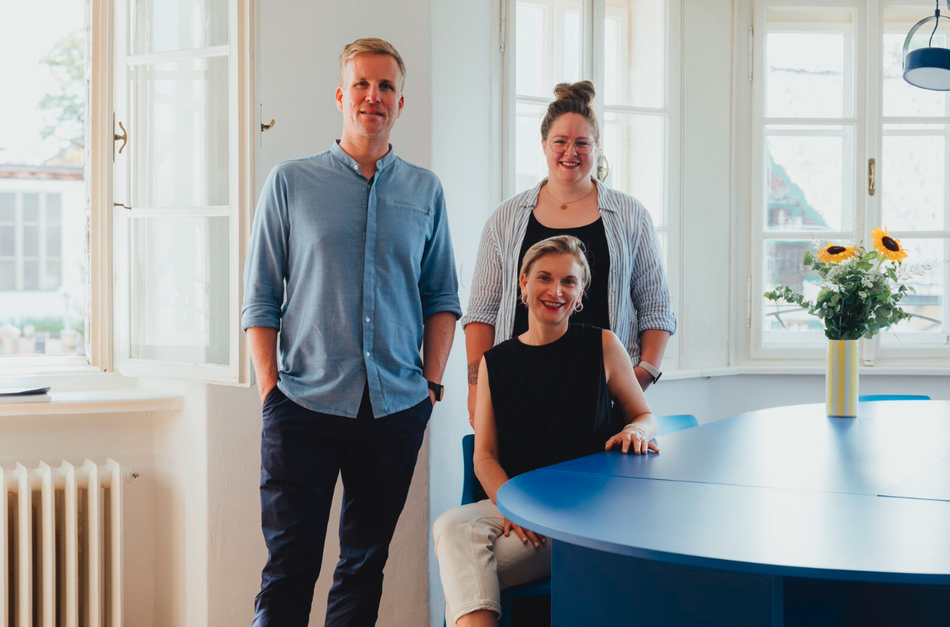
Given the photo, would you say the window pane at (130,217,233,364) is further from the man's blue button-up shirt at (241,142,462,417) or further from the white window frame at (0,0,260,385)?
the man's blue button-up shirt at (241,142,462,417)

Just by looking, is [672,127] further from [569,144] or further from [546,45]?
[569,144]

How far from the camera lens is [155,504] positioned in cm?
313

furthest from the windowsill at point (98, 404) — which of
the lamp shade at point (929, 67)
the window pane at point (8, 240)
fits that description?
the lamp shade at point (929, 67)

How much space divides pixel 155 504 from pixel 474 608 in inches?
66.3

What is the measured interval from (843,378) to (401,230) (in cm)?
157

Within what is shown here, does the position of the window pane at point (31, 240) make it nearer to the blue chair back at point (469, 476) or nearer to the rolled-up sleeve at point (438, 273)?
the rolled-up sleeve at point (438, 273)

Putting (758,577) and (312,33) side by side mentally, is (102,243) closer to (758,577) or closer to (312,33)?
(312,33)

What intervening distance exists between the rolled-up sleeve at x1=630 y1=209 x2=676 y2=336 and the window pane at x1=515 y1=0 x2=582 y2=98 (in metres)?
1.35

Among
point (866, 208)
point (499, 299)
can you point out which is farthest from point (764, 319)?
point (499, 299)

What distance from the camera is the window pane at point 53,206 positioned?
3247 millimetres

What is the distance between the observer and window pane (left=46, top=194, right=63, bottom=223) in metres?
3.25

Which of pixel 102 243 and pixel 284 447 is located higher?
pixel 102 243

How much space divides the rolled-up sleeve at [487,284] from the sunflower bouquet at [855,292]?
0.89 meters

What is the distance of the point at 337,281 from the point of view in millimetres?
2160
